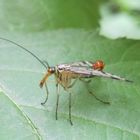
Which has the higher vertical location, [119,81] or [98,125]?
[119,81]

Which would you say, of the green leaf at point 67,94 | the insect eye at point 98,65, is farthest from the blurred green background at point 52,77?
the insect eye at point 98,65

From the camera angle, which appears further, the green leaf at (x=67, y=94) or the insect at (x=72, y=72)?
the insect at (x=72, y=72)

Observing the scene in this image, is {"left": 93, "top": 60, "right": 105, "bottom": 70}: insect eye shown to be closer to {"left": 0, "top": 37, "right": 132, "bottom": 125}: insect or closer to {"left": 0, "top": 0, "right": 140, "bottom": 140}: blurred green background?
{"left": 0, "top": 37, "right": 132, "bottom": 125}: insect

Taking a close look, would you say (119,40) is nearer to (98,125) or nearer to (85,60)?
(85,60)

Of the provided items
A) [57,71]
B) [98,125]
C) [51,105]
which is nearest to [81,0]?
[57,71]

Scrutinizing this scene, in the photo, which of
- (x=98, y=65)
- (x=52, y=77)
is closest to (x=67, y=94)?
(x=52, y=77)

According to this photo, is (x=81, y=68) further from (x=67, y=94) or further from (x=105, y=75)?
(x=105, y=75)

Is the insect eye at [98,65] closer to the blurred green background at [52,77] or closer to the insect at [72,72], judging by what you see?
the insect at [72,72]
